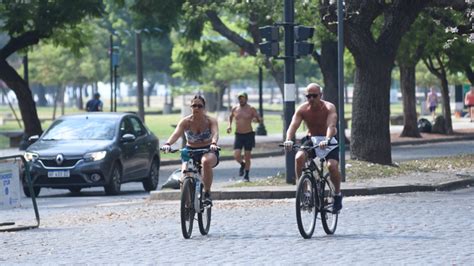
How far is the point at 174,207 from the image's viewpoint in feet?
71.6

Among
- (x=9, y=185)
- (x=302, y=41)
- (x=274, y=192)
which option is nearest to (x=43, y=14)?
(x=302, y=41)

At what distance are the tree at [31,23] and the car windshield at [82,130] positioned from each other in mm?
10199

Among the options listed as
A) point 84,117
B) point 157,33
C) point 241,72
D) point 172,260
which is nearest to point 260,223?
point 172,260

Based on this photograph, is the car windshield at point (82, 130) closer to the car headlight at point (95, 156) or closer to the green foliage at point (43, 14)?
the car headlight at point (95, 156)

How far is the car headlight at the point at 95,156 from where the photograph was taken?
25734 mm

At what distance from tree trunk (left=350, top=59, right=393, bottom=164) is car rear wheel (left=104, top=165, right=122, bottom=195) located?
15.3ft

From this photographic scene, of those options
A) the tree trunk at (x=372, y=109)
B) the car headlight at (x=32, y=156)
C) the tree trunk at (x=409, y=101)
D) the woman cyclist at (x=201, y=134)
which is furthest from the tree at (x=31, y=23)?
the woman cyclist at (x=201, y=134)

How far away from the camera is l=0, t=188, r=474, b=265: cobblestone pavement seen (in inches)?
549

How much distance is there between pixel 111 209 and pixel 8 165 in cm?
408

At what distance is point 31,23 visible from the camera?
39250 mm

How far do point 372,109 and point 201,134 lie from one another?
10.9 m

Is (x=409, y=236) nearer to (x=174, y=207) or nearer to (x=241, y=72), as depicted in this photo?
(x=174, y=207)

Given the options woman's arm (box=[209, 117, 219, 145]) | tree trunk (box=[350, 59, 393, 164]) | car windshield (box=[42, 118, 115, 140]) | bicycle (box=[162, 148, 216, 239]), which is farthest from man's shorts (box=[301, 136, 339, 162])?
tree trunk (box=[350, 59, 393, 164])

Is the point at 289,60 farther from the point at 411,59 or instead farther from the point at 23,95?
the point at 411,59
